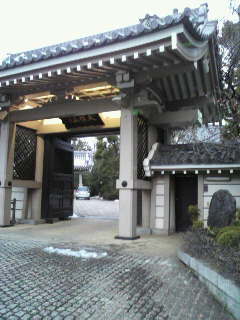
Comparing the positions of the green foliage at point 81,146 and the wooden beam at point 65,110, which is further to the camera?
the green foliage at point 81,146

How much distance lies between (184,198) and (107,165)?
65.3ft

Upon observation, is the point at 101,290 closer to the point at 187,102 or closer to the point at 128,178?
the point at 128,178

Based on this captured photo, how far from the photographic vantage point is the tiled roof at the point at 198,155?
742 centimetres

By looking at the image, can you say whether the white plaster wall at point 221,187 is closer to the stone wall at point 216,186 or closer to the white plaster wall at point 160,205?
the stone wall at point 216,186

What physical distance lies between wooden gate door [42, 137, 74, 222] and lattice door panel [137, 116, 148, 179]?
12.8 ft

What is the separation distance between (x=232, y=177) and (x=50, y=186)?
20.5ft

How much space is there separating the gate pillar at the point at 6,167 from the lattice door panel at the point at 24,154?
0.57 metres

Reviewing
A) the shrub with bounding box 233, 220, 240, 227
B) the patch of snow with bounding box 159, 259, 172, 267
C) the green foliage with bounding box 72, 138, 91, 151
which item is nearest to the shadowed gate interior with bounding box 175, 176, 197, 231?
the shrub with bounding box 233, 220, 240, 227

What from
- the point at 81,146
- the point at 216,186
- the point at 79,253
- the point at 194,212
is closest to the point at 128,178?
the point at 194,212

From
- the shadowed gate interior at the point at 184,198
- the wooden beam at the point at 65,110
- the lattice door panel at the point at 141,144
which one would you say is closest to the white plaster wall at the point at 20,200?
the wooden beam at the point at 65,110

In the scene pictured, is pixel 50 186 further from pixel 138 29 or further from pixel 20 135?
pixel 138 29

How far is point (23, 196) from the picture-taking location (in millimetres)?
10484

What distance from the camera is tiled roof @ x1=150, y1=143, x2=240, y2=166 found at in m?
7.42

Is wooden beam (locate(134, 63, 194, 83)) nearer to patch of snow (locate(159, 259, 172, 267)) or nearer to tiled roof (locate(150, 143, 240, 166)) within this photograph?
tiled roof (locate(150, 143, 240, 166))
